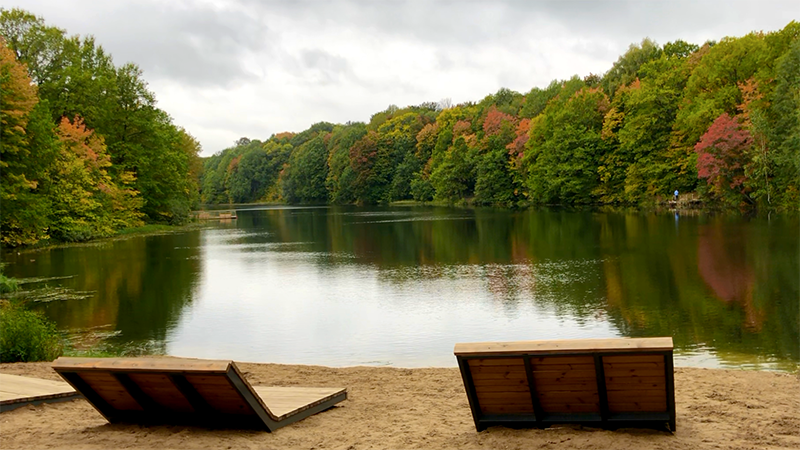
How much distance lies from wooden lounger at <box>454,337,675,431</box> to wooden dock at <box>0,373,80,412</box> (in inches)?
187

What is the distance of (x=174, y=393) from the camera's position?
6.44 metres

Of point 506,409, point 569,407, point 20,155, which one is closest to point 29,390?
point 506,409

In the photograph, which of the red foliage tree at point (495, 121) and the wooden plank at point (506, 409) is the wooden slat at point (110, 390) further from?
the red foliage tree at point (495, 121)

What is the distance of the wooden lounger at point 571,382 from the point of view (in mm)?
5406

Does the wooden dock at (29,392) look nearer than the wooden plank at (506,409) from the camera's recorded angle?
No

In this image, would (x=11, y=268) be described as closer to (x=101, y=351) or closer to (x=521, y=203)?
(x=101, y=351)

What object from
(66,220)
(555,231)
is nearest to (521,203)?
(555,231)

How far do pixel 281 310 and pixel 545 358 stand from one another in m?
13.4

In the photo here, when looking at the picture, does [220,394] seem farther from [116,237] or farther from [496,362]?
[116,237]

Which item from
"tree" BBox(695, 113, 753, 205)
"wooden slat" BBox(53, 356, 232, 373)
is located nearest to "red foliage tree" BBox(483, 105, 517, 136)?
"tree" BBox(695, 113, 753, 205)

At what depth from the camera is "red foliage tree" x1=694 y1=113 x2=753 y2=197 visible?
47531 millimetres

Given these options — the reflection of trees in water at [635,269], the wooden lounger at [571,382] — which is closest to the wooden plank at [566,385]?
the wooden lounger at [571,382]

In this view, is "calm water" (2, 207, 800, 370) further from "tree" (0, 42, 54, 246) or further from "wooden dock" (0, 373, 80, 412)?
"wooden dock" (0, 373, 80, 412)

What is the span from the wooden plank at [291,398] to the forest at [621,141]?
134 feet
